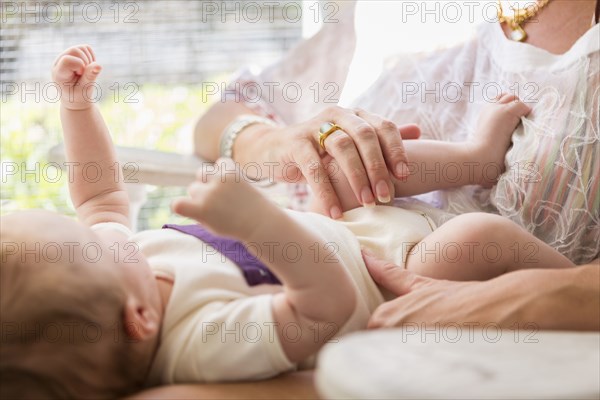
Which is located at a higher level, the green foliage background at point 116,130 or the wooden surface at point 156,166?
the wooden surface at point 156,166

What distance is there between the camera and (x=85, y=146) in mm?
1208

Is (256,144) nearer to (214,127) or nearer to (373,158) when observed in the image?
(214,127)

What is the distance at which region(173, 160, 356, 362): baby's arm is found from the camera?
81cm

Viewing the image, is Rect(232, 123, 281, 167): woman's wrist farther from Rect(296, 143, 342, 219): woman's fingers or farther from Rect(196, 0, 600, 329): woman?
Rect(296, 143, 342, 219): woman's fingers

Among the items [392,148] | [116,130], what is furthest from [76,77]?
[116,130]

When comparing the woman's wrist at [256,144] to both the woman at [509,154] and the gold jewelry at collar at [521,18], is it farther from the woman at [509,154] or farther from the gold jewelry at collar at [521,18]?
the gold jewelry at collar at [521,18]

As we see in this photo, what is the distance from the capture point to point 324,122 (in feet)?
4.16

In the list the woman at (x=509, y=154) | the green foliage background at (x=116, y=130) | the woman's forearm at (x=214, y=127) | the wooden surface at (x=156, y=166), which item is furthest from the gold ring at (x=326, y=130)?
the green foliage background at (x=116, y=130)

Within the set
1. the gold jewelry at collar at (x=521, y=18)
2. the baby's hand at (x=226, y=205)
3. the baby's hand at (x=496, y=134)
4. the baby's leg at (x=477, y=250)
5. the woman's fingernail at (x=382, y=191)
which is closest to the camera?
the baby's hand at (x=226, y=205)

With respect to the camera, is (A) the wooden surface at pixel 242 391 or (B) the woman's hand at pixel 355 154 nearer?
(A) the wooden surface at pixel 242 391

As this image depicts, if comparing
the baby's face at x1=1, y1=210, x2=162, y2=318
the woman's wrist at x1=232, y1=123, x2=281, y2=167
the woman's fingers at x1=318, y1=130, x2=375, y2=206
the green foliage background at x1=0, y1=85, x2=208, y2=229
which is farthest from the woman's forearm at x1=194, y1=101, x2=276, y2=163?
the green foliage background at x1=0, y1=85, x2=208, y2=229

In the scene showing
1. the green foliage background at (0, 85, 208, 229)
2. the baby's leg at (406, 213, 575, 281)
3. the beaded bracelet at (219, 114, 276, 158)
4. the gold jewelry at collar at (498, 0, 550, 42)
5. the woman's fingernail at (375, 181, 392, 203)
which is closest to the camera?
the baby's leg at (406, 213, 575, 281)

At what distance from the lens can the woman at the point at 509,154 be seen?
0.90m

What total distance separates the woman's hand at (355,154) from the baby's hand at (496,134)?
0.10 meters
